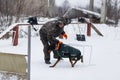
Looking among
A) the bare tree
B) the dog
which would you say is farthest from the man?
the bare tree

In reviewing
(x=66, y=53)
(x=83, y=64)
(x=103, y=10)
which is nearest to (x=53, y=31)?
(x=66, y=53)

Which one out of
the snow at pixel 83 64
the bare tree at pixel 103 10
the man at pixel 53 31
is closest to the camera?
the snow at pixel 83 64

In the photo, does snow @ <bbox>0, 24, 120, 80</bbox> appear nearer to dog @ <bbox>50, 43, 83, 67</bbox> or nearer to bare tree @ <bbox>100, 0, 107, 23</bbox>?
dog @ <bbox>50, 43, 83, 67</bbox>

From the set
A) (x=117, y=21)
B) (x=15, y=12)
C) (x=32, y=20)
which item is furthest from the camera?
(x=117, y=21)

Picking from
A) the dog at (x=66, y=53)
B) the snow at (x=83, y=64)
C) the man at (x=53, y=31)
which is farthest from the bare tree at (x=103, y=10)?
the dog at (x=66, y=53)

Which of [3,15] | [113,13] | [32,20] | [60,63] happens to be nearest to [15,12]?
[3,15]

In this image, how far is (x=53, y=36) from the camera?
1222 centimetres

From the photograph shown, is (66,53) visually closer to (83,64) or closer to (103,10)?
(83,64)

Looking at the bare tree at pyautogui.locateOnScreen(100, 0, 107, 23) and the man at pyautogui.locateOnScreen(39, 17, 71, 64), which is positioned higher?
the man at pyautogui.locateOnScreen(39, 17, 71, 64)

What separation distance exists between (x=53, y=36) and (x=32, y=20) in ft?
7.90

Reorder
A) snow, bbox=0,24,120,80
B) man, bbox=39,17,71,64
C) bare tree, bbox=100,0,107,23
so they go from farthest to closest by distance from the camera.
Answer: bare tree, bbox=100,0,107,23 → man, bbox=39,17,71,64 → snow, bbox=0,24,120,80

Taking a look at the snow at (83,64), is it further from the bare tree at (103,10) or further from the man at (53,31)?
the bare tree at (103,10)

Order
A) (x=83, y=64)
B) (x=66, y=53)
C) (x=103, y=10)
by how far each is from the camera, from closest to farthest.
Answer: (x=66, y=53) < (x=83, y=64) < (x=103, y=10)

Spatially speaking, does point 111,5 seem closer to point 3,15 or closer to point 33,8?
point 33,8
